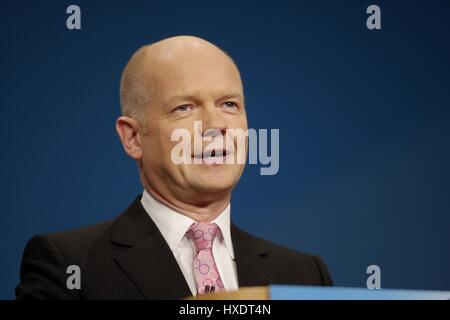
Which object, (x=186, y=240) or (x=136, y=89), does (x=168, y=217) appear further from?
(x=136, y=89)

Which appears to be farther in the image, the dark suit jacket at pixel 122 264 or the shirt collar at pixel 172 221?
the shirt collar at pixel 172 221

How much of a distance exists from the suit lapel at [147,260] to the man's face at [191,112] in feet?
0.43

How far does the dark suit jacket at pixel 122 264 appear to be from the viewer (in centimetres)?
188

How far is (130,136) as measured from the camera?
6.88 feet

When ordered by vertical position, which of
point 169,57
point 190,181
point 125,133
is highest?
point 169,57

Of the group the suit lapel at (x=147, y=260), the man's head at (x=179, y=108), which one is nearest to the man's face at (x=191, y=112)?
the man's head at (x=179, y=108)

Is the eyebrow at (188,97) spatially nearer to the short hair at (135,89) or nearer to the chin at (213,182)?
the short hair at (135,89)

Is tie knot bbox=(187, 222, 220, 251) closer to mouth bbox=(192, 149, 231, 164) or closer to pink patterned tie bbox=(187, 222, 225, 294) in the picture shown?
pink patterned tie bbox=(187, 222, 225, 294)

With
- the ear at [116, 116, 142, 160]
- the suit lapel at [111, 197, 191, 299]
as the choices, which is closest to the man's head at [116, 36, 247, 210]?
the ear at [116, 116, 142, 160]
